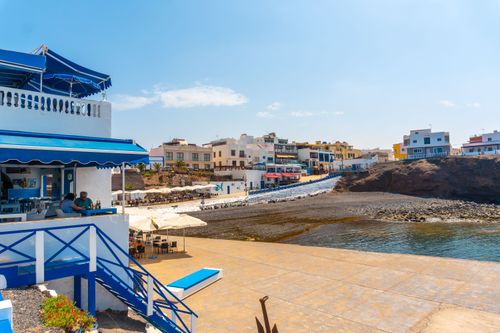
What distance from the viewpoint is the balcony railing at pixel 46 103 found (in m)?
10.9

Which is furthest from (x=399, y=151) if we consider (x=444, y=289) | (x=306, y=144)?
(x=444, y=289)

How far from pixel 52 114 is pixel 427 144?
3772 inches

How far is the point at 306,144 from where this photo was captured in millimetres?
115062

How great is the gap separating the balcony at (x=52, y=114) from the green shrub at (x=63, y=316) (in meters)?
7.15

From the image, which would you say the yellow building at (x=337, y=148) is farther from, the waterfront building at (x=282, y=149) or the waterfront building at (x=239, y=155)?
the waterfront building at (x=239, y=155)

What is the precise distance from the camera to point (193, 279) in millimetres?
13078

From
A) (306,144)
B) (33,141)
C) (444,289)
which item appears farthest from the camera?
(306,144)

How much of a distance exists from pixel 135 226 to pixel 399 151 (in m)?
105

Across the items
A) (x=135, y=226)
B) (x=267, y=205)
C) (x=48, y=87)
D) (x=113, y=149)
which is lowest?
(x=267, y=205)

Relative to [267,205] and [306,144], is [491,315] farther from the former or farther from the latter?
[306,144]

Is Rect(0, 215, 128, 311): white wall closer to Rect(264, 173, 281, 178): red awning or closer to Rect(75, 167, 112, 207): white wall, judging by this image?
Rect(75, 167, 112, 207): white wall

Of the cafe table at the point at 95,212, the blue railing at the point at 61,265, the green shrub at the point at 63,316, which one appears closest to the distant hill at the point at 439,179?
the cafe table at the point at 95,212

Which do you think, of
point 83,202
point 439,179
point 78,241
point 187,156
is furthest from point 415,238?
point 187,156

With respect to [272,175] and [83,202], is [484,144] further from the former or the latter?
[83,202]
